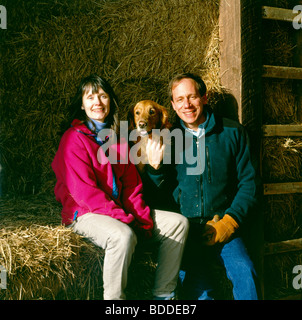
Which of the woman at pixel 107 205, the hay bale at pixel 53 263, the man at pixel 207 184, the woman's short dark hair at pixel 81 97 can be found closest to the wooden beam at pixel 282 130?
the man at pixel 207 184

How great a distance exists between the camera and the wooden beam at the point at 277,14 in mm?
2990

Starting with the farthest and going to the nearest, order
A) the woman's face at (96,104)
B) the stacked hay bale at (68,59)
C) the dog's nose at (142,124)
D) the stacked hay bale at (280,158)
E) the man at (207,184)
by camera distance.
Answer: the stacked hay bale at (68,59) < the stacked hay bale at (280,158) < the dog's nose at (142,124) < the woman's face at (96,104) < the man at (207,184)

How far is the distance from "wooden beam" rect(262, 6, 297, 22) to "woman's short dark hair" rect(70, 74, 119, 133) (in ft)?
5.11

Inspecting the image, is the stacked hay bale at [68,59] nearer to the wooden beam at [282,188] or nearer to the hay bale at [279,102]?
the hay bale at [279,102]

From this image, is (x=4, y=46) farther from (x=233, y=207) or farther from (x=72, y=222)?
(x=233, y=207)

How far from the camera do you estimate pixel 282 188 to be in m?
3.10

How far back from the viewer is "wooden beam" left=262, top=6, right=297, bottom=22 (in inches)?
118

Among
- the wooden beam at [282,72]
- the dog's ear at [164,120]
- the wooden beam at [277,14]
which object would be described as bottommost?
the dog's ear at [164,120]

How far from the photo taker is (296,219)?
3.24m

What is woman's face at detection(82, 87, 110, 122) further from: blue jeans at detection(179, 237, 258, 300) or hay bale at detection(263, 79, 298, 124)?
hay bale at detection(263, 79, 298, 124)

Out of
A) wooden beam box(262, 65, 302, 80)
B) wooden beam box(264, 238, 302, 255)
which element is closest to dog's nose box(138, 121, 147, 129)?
wooden beam box(262, 65, 302, 80)

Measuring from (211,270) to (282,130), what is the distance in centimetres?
144

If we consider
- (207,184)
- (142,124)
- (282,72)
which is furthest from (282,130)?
(142,124)

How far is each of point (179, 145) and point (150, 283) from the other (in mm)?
1196
